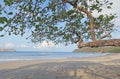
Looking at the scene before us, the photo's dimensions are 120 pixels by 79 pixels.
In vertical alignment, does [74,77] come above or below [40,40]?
below

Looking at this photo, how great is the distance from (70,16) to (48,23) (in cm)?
73

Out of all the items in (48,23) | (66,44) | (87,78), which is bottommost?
(87,78)

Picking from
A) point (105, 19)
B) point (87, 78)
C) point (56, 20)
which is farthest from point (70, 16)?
point (87, 78)

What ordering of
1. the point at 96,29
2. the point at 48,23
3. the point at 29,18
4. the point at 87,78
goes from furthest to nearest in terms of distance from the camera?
1. the point at 87,78
2. the point at 96,29
3. the point at 48,23
4. the point at 29,18

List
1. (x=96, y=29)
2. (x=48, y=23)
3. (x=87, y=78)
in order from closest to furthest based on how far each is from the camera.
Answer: (x=48, y=23)
(x=96, y=29)
(x=87, y=78)

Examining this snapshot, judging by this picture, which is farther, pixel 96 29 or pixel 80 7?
pixel 96 29

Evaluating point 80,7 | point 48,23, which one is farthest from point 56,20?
point 80,7

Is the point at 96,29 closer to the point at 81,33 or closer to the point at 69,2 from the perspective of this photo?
the point at 81,33

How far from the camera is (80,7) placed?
859 centimetres

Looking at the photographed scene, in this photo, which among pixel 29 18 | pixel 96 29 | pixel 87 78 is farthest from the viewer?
pixel 87 78

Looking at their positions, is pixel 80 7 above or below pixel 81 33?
A: above

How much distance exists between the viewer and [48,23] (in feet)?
28.9

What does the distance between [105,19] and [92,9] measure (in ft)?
1.91

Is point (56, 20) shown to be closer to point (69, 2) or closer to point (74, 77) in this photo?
point (69, 2)
